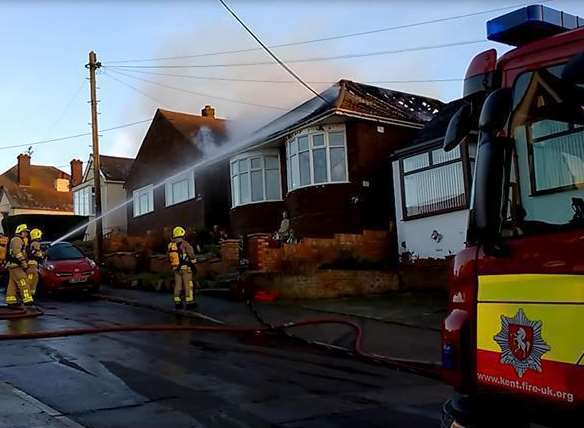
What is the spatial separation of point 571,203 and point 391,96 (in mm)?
21444

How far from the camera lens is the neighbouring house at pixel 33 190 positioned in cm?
5278

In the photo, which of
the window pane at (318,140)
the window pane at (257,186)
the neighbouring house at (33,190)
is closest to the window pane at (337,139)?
the window pane at (318,140)

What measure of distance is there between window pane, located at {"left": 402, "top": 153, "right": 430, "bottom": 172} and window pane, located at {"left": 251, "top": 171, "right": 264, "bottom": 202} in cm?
675

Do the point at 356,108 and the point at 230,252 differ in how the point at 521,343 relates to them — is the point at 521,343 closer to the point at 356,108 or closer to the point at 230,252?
the point at 230,252

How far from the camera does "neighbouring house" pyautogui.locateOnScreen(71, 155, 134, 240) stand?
38.4 m

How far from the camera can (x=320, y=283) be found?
15.5 m

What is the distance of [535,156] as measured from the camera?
334 cm

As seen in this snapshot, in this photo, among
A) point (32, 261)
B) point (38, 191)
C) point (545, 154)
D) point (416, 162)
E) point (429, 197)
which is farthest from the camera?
point (38, 191)

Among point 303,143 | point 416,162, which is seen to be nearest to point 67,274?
point 303,143

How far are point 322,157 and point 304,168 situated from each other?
2.31ft

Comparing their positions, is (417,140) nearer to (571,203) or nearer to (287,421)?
(287,421)

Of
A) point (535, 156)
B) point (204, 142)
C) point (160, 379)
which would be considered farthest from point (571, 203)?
point (204, 142)

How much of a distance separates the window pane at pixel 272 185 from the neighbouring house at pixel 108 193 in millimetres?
15032

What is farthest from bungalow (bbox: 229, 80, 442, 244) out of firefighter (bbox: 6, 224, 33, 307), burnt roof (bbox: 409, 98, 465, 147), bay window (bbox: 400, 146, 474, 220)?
firefighter (bbox: 6, 224, 33, 307)
